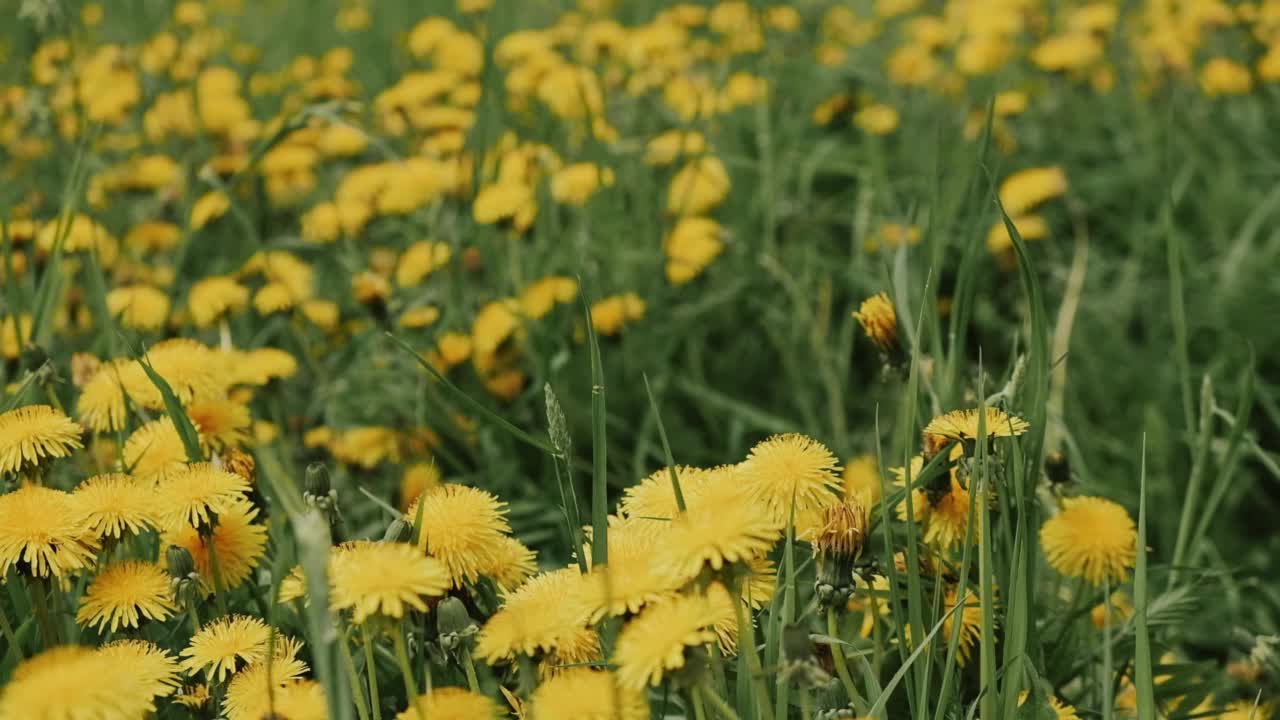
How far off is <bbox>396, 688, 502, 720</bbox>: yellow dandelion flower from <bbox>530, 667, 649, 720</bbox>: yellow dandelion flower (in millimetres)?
44

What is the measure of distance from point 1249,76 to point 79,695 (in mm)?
3458

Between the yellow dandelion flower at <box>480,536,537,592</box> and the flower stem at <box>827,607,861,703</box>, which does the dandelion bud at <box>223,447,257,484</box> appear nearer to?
the yellow dandelion flower at <box>480,536,537,592</box>

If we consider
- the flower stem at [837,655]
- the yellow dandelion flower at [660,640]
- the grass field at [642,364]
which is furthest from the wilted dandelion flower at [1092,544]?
the yellow dandelion flower at [660,640]

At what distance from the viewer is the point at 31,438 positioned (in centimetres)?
119

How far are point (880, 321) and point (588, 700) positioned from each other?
0.66 m

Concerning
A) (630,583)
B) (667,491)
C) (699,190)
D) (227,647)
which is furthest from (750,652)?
(699,190)

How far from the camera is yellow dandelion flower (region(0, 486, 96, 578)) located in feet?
3.47

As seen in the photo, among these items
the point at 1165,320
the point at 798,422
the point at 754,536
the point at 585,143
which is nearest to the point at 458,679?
the point at 754,536

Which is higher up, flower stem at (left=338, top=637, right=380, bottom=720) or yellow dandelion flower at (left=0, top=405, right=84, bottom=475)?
yellow dandelion flower at (left=0, top=405, right=84, bottom=475)

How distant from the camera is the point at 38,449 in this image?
1180 mm

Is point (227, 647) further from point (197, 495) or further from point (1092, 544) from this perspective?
point (1092, 544)

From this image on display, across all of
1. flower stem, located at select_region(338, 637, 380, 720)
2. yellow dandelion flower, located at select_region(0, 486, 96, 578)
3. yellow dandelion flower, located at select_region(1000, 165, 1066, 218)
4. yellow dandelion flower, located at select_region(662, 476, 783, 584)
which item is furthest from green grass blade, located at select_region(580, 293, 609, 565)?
yellow dandelion flower, located at select_region(1000, 165, 1066, 218)

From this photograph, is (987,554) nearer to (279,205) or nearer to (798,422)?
(798,422)

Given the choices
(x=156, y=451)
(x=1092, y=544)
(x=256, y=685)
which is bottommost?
(x=1092, y=544)
